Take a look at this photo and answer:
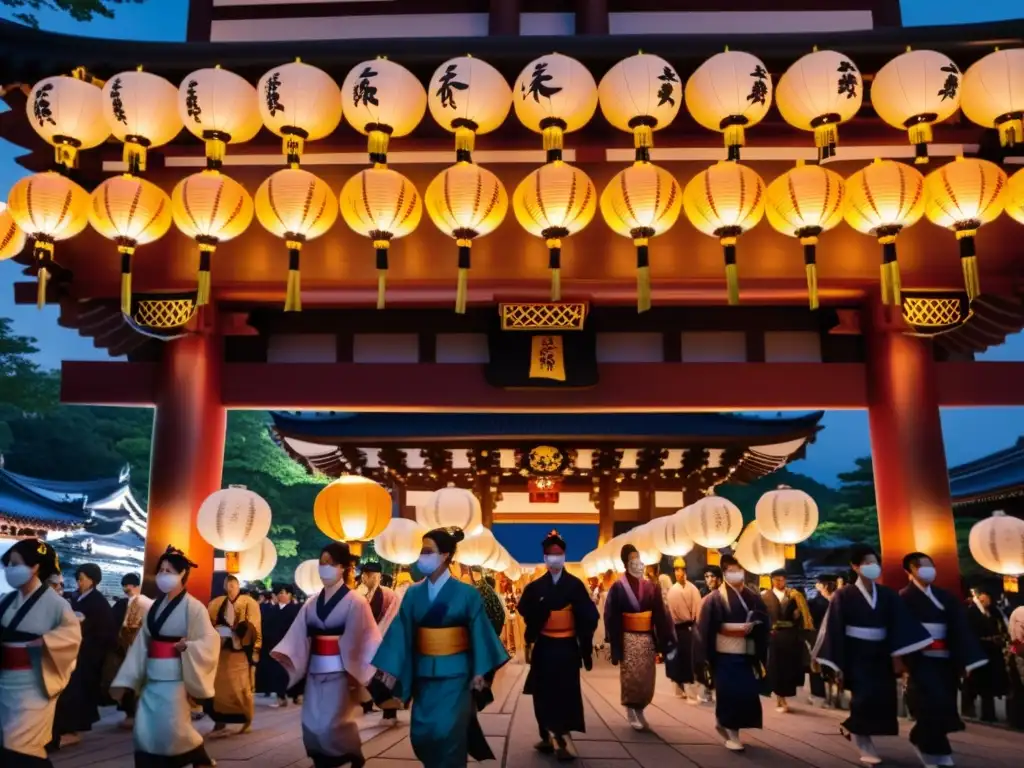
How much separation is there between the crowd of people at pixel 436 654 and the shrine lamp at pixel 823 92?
3824mm

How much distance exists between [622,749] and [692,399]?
4040 millimetres

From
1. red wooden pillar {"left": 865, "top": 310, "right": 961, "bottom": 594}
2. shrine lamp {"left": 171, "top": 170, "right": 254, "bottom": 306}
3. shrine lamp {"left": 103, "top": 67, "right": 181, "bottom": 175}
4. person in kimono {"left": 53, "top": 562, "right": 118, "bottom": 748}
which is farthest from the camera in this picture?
person in kimono {"left": 53, "top": 562, "right": 118, "bottom": 748}

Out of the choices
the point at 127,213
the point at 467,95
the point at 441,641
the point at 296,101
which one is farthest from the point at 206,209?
the point at 441,641

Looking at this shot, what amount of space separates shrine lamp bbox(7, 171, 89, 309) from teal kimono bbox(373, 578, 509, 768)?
4657 millimetres

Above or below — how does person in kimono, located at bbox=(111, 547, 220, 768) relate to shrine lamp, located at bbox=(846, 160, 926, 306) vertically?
below

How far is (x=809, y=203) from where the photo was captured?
753 cm

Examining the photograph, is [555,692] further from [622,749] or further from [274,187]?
[274,187]

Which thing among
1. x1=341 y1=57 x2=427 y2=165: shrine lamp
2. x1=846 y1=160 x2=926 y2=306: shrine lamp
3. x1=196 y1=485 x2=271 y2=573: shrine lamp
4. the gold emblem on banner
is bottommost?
x1=196 y1=485 x2=271 y2=573: shrine lamp

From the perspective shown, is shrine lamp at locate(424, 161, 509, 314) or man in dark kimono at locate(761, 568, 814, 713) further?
man in dark kimono at locate(761, 568, 814, 713)

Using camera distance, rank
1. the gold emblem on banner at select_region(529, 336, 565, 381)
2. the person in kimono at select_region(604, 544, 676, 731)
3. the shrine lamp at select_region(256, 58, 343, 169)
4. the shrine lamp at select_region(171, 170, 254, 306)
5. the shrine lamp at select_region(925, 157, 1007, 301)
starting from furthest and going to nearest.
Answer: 1. the gold emblem on banner at select_region(529, 336, 565, 381)
2. the person in kimono at select_region(604, 544, 676, 731)
3. the shrine lamp at select_region(171, 170, 254, 306)
4. the shrine lamp at select_region(925, 157, 1007, 301)
5. the shrine lamp at select_region(256, 58, 343, 169)

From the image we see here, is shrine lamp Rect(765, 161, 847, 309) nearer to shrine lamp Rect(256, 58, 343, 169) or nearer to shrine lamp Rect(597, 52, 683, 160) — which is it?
shrine lamp Rect(597, 52, 683, 160)

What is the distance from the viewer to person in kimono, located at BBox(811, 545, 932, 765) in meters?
7.21

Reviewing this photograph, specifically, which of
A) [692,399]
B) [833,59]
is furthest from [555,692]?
[833,59]

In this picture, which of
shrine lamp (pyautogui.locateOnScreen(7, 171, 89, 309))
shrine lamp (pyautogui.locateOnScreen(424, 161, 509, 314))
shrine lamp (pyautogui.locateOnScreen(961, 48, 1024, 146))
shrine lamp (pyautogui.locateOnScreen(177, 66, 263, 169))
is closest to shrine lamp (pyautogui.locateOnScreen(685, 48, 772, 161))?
shrine lamp (pyautogui.locateOnScreen(961, 48, 1024, 146))
